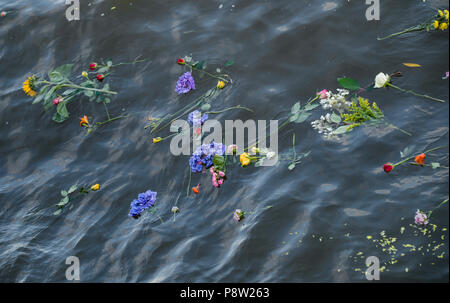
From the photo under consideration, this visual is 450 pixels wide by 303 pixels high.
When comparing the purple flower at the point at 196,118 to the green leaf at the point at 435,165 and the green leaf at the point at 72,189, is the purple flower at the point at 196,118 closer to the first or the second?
the green leaf at the point at 72,189

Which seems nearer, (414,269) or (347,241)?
(414,269)

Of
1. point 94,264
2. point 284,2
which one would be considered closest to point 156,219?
point 94,264

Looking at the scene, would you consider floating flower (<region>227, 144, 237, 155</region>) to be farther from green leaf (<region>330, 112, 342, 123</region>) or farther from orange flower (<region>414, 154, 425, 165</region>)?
orange flower (<region>414, 154, 425, 165</region>)

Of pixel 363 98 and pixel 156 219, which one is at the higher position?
pixel 363 98

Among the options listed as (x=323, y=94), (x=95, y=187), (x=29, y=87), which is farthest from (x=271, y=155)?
(x=29, y=87)

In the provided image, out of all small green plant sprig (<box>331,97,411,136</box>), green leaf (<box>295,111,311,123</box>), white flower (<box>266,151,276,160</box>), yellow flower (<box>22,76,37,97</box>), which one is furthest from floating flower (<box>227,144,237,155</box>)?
yellow flower (<box>22,76,37,97</box>)

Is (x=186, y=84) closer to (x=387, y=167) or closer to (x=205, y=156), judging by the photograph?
(x=205, y=156)
